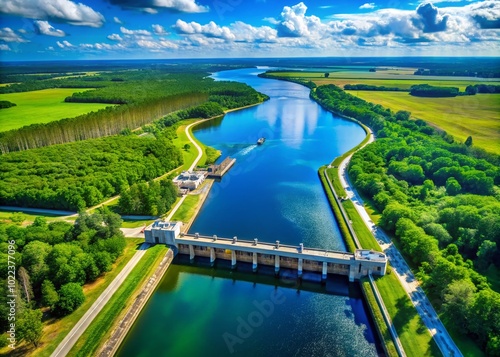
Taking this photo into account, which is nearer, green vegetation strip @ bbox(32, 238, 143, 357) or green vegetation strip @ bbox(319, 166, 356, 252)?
green vegetation strip @ bbox(32, 238, 143, 357)

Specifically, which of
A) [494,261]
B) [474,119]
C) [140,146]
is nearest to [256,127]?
[140,146]

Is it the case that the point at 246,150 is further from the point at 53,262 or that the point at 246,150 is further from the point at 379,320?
the point at 379,320

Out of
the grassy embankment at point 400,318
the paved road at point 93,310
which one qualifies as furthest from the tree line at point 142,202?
the grassy embankment at point 400,318

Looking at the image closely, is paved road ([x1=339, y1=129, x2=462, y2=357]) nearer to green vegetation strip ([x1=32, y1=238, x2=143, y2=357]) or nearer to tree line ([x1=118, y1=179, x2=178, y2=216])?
tree line ([x1=118, y1=179, x2=178, y2=216])

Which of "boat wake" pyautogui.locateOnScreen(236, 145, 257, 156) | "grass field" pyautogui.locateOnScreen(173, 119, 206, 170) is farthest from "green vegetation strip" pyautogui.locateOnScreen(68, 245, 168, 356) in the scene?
"boat wake" pyautogui.locateOnScreen(236, 145, 257, 156)

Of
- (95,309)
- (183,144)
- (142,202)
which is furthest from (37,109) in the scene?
(95,309)

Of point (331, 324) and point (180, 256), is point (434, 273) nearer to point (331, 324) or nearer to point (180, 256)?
point (331, 324)
